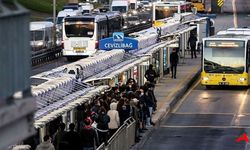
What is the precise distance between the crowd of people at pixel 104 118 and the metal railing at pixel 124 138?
7.7 inches

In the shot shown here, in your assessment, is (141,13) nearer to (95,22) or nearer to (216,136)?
(95,22)

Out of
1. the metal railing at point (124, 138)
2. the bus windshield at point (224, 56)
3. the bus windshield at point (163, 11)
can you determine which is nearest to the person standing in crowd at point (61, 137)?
the metal railing at point (124, 138)

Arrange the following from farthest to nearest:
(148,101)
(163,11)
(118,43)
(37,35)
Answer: (163,11), (37,35), (118,43), (148,101)

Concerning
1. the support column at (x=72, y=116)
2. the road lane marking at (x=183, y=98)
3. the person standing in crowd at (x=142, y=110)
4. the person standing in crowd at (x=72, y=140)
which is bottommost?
the road lane marking at (x=183, y=98)

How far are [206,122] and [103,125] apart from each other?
9.56 m

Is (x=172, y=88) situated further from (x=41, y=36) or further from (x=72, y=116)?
(x=41, y=36)

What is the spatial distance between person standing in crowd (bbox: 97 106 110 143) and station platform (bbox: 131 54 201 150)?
9.89 feet

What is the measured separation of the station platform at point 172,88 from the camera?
27.7 m

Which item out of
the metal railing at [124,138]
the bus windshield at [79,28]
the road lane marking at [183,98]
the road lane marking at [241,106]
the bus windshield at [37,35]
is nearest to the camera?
the metal railing at [124,138]

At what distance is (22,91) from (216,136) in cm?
1984

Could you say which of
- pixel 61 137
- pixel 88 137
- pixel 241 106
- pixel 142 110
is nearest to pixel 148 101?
pixel 142 110

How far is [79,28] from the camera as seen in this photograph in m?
54.1

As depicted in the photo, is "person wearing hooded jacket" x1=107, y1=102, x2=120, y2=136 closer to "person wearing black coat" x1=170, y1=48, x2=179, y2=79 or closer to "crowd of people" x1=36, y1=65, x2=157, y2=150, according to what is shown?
"crowd of people" x1=36, y1=65, x2=157, y2=150

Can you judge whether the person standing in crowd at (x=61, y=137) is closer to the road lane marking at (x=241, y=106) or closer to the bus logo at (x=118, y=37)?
the road lane marking at (x=241, y=106)
